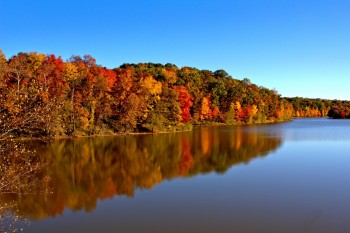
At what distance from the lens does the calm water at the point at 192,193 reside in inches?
486

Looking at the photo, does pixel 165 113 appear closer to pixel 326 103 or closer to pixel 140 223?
pixel 140 223

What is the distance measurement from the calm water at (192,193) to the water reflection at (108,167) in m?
0.06

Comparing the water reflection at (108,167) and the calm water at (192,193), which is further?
the water reflection at (108,167)

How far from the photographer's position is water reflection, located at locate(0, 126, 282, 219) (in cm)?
1554

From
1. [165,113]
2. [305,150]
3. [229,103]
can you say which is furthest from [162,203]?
[229,103]

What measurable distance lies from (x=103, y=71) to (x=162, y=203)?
37.2 metres

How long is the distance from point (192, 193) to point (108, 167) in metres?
9.06

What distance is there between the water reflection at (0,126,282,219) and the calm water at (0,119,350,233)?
0.19 feet

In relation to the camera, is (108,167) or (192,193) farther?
(108,167)

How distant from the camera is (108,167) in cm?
2375

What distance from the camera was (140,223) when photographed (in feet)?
40.8

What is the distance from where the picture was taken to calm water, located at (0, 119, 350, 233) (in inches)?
486

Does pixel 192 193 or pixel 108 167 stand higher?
pixel 108 167

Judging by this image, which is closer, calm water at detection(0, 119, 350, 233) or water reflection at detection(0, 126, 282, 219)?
calm water at detection(0, 119, 350, 233)
